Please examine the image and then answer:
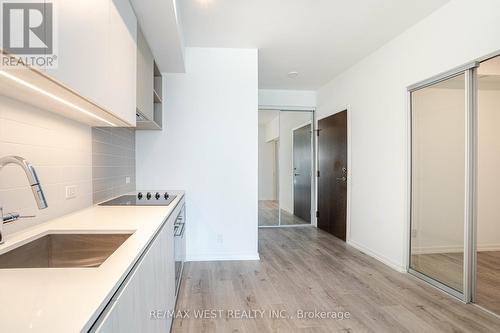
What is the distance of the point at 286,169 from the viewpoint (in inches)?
238

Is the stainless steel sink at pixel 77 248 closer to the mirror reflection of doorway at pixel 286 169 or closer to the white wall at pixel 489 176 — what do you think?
the white wall at pixel 489 176

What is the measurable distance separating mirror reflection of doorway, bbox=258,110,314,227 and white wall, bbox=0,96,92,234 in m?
3.95

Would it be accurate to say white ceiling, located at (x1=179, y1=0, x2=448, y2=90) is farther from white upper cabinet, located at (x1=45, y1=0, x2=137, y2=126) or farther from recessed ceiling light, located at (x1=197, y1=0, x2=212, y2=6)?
white upper cabinet, located at (x1=45, y1=0, x2=137, y2=126)

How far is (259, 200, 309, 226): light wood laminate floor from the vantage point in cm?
566

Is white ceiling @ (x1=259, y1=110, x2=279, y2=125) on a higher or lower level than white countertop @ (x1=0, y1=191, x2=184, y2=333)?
higher

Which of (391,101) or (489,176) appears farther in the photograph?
(489,176)

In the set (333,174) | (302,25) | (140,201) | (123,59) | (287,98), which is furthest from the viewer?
(287,98)

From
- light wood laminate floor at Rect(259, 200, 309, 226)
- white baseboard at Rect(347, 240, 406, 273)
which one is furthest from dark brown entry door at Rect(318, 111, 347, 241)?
light wood laminate floor at Rect(259, 200, 309, 226)

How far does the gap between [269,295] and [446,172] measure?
6.89 ft

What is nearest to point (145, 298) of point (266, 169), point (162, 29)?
point (162, 29)

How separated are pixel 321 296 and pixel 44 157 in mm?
2427

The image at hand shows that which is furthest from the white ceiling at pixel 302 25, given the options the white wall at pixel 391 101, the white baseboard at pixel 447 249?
the white baseboard at pixel 447 249

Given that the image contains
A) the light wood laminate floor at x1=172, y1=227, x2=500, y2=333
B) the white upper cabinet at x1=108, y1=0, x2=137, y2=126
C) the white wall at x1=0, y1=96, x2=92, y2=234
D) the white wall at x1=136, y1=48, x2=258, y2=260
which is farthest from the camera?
the white wall at x1=136, y1=48, x2=258, y2=260

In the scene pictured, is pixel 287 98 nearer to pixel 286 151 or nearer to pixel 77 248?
pixel 286 151
